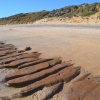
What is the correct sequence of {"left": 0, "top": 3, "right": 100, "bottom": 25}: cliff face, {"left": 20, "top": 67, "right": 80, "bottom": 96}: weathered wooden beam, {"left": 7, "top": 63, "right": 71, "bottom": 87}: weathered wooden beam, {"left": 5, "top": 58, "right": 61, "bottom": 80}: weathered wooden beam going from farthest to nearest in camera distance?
{"left": 0, "top": 3, "right": 100, "bottom": 25}: cliff face
{"left": 5, "top": 58, "right": 61, "bottom": 80}: weathered wooden beam
{"left": 7, "top": 63, "right": 71, "bottom": 87}: weathered wooden beam
{"left": 20, "top": 67, "right": 80, "bottom": 96}: weathered wooden beam

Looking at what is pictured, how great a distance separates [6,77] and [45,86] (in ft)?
3.84

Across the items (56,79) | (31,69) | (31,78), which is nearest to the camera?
(56,79)

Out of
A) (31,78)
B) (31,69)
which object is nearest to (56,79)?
(31,78)

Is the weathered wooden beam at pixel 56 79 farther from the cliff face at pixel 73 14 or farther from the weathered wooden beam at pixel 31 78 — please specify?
the cliff face at pixel 73 14

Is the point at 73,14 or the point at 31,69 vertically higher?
the point at 73,14

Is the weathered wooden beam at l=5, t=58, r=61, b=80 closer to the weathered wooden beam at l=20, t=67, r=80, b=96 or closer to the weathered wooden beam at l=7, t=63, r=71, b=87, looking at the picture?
the weathered wooden beam at l=7, t=63, r=71, b=87

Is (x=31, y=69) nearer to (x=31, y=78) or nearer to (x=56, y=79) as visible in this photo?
(x=31, y=78)

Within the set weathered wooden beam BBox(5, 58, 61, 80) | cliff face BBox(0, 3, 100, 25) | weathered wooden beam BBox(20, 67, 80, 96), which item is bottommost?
weathered wooden beam BBox(20, 67, 80, 96)

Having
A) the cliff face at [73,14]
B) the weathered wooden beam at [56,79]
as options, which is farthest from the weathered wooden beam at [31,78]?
the cliff face at [73,14]

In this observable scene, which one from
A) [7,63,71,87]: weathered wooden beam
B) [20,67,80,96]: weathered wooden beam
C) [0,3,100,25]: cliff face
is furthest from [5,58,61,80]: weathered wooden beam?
[0,3,100,25]: cliff face

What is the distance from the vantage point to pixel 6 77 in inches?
202

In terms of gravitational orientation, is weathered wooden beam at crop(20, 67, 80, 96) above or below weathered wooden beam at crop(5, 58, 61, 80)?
below

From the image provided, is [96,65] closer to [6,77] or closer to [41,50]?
[6,77]

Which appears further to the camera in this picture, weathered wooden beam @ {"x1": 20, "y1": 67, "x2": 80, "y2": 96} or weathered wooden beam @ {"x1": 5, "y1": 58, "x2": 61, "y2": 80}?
weathered wooden beam @ {"x1": 5, "y1": 58, "x2": 61, "y2": 80}
